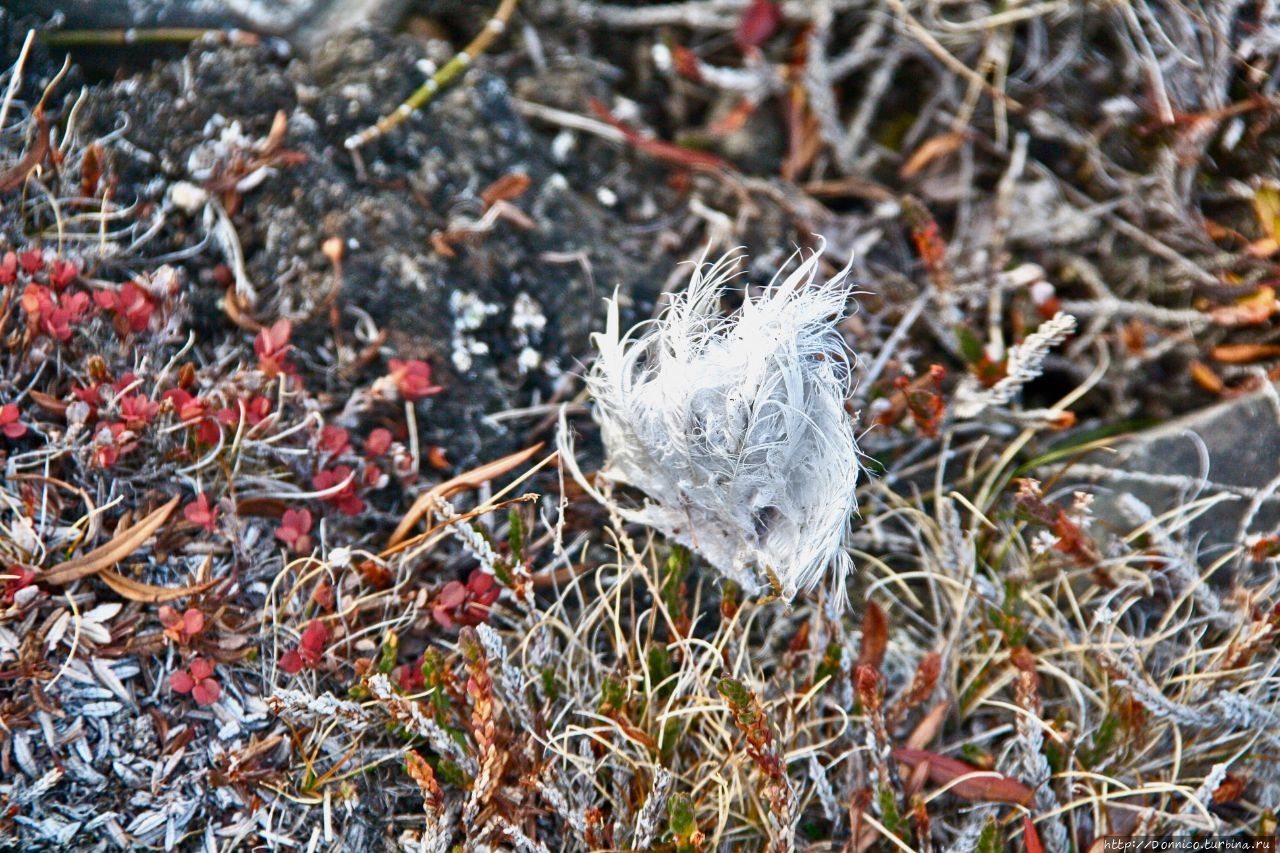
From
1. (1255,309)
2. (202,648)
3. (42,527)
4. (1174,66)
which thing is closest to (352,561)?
(202,648)

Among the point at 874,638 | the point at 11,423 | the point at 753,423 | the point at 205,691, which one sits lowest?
→ the point at 874,638

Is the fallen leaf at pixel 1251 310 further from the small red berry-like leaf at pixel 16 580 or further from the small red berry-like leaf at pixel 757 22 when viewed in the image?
the small red berry-like leaf at pixel 16 580

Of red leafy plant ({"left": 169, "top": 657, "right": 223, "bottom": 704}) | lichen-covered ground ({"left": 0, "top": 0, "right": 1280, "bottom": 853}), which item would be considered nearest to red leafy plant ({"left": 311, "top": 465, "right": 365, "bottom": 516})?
lichen-covered ground ({"left": 0, "top": 0, "right": 1280, "bottom": 853})

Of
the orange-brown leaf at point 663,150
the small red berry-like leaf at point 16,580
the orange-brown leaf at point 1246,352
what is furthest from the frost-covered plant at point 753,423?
the orange-brown leaf at point 1246,352

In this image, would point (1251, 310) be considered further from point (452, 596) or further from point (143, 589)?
point (143, 589)

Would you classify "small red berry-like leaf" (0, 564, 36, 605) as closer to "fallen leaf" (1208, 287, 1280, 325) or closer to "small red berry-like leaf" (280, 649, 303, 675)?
"small red berry-like leaf" (280, 649, 303, 675)

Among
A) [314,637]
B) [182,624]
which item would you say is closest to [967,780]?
[314,637]

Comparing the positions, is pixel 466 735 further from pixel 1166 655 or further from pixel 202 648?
pixel 1166 655
